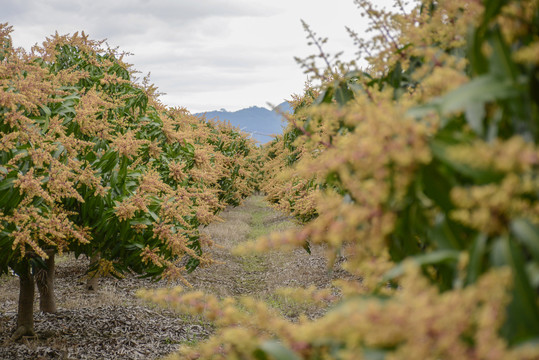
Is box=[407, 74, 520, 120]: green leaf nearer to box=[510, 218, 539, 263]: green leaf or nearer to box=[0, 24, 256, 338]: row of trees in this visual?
box=[510, 218, 539, 263]: green leaf

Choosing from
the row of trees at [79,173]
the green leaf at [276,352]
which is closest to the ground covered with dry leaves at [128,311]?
the row of trees at [79,173]

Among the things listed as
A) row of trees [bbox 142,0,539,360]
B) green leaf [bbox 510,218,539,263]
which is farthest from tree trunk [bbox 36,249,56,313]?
green leaf [bbox 510,218,539,263]

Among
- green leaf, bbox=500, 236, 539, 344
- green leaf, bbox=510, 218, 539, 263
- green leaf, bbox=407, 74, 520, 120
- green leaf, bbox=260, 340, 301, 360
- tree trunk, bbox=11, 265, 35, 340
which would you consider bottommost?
tree trunk, bbox=11, 265, 35, 340

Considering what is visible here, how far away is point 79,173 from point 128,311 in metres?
4.96

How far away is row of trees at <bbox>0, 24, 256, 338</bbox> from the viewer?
4.18 meters

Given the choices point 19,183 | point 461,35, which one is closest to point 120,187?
point 19,183

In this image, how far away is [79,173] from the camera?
195 inches

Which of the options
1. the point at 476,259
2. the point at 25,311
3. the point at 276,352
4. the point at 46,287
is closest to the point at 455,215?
the point at 476,259

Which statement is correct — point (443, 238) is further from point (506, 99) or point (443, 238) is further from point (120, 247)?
point (120, 247)

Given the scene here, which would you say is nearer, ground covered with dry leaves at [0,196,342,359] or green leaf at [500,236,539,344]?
green leaf at [500,236,539,344]

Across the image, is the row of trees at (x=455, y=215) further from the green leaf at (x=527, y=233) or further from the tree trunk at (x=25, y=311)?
the tree trunk at (x=25, y=311)

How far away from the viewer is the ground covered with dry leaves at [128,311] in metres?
6.82

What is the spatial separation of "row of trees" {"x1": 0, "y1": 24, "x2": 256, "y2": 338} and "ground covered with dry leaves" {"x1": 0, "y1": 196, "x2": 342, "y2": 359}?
2.63ft

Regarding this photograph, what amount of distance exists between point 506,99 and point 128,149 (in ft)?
15.7
